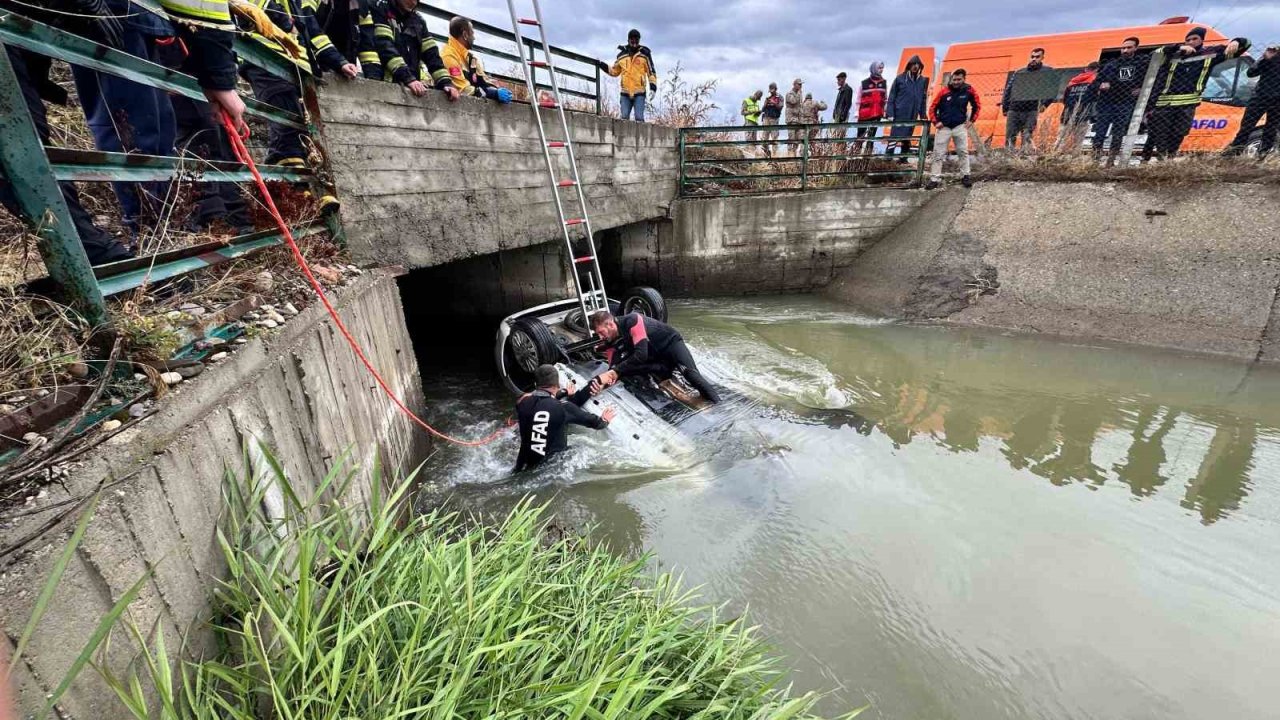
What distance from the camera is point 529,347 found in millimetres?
5441

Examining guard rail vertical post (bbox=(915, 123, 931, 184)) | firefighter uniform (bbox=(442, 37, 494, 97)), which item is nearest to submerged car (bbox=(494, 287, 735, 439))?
firefighter uniform (bbox=(442, 37, 494, 97))

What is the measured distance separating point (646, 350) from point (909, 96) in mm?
8877

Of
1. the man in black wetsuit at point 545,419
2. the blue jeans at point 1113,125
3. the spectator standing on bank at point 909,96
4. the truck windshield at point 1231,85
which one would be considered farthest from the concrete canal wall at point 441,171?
the truck windshield at point 1231,85

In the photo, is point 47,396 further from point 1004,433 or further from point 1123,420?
point 1123,420

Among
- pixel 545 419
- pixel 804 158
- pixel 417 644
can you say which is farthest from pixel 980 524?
pixel 804 158

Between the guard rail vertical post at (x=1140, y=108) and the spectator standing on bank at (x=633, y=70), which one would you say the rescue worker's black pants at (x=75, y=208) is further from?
the guard rail vertical post at (x=1140, y=108)

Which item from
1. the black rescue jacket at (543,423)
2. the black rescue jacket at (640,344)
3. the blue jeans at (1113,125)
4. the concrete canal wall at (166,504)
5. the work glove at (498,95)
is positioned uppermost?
the work glove at (498,95)

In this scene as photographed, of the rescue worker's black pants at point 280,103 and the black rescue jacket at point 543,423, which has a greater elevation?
the rescue worker's black pants at point 280,103

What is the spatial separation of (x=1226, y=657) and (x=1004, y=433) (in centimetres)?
248

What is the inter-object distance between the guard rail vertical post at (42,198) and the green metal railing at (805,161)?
9.27 meters

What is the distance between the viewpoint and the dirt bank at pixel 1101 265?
6945 millimetres

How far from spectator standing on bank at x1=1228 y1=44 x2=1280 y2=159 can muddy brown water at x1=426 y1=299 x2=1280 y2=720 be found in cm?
419

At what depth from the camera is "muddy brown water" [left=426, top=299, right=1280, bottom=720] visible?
2775 mm

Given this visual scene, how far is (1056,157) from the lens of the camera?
29.4 ft
